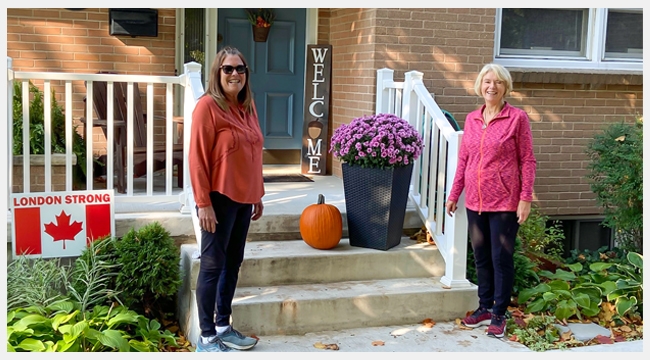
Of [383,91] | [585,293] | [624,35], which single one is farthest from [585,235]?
[383,91]

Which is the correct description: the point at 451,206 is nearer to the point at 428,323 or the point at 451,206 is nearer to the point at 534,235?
the point at 428,323

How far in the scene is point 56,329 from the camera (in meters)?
4.08

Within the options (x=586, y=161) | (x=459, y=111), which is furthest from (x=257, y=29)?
(x=586, y=161)

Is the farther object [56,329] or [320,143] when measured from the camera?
[320,143]

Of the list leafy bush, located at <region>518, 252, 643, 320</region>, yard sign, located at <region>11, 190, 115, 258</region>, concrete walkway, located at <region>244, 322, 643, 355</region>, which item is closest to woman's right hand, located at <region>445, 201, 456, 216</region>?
concrete walkway, located at <region>244, 322, 643, 355</region>

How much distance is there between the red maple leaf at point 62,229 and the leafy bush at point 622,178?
401 centimetres

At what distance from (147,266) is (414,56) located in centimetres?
307

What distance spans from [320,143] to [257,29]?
1.22m

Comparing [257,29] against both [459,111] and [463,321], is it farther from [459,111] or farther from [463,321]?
[463,321]

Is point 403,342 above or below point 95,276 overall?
below

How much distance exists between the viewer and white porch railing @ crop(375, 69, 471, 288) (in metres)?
5.00

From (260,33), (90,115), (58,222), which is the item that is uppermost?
(260,33)

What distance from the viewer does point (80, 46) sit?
6793 mm

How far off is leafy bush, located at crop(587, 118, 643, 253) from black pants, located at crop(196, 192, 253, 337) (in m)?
3.30
